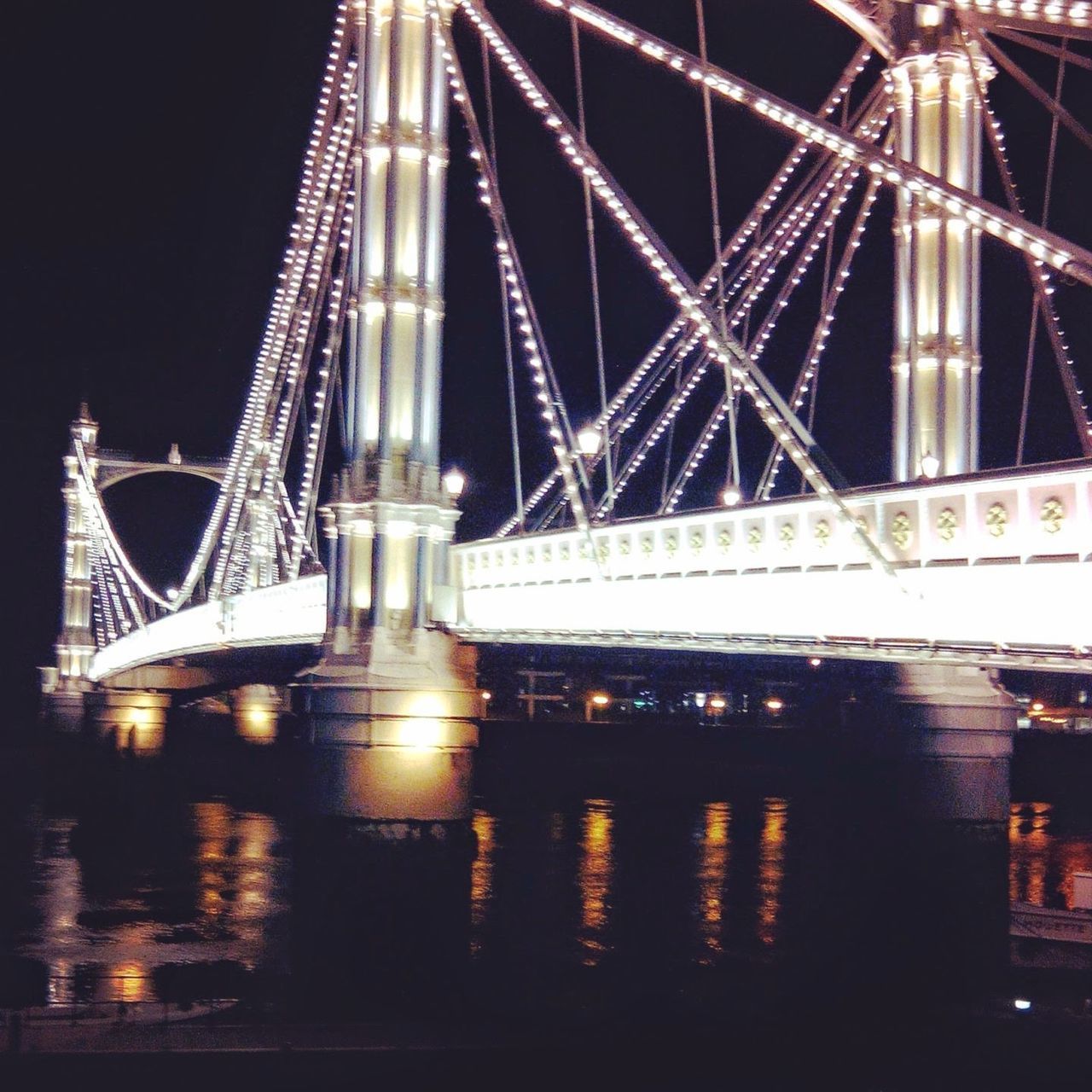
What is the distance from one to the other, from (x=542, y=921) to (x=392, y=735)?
341 centimetres

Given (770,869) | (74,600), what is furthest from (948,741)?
(74,600)

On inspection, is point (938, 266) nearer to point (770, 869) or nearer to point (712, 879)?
point (712, 879)

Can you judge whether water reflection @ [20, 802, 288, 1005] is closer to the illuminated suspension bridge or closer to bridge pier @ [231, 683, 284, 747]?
the illuminated suspension bridge

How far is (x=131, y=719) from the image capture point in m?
66.3

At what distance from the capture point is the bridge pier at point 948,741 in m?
27.4

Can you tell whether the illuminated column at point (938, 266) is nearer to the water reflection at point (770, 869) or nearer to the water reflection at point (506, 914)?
the water reflection at point (506, 914)

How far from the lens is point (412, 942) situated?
22.7m

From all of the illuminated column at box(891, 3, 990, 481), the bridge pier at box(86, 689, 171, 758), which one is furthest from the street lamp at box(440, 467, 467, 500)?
the bridge pier at box(86, 689, 171, 758)

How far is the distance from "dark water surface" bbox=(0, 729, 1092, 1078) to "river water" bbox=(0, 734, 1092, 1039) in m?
0.05

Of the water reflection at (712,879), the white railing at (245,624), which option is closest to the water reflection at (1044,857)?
the water reflection at (712,879)

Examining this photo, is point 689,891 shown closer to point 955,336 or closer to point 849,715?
point 955,336

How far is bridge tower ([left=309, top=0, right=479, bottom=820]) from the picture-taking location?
25.4 metres

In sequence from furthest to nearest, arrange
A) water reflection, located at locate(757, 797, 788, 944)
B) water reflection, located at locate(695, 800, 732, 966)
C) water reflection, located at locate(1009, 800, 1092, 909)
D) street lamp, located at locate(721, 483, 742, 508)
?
water reflection, located at locate(1009, 800, 1092, 909) < water reflection, located at locate(757, 797, 788, 944) < water reflection, located at locate(695, 800, 732, 966) < street lamp, located at locate(721, 483, 742, 508)

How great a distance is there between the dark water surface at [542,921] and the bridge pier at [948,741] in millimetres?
548
